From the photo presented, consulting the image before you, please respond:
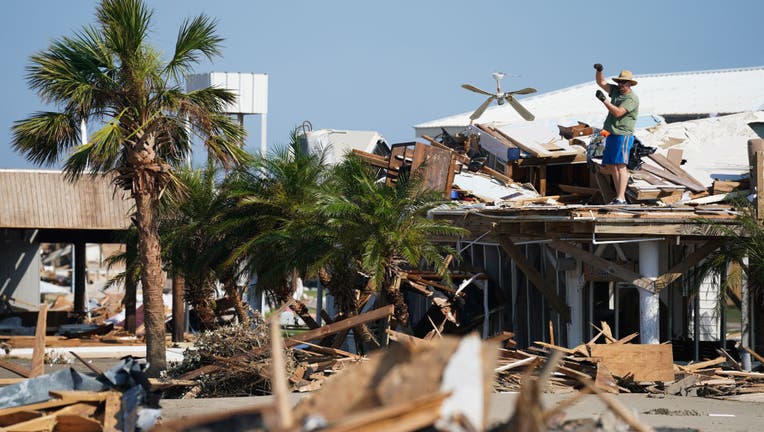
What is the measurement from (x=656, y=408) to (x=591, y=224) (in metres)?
3.85

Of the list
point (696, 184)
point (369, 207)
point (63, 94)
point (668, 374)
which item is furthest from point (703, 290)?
point (63, 94)

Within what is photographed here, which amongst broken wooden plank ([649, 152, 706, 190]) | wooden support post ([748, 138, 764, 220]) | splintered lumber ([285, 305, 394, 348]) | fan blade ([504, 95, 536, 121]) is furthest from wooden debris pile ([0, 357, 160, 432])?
fan blade ([504, 95, 536, 121])

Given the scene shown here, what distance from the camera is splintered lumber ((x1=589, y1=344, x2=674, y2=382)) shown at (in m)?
15.4

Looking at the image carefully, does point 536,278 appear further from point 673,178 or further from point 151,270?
point 151,270

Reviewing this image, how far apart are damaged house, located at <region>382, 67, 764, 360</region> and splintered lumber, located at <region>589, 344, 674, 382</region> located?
1327 mm

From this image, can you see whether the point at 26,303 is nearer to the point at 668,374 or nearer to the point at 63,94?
the point at 63,94

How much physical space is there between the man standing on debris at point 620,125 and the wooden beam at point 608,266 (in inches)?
43.1

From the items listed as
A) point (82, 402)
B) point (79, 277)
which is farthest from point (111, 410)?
point (79, 277)

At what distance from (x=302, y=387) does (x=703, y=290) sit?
9681 millimetres

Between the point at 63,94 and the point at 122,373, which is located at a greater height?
the point at 63,94

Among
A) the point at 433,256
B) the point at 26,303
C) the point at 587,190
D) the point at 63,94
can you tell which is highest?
the point at 63,94

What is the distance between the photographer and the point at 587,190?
67.4 feet

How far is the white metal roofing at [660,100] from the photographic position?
3084 cm

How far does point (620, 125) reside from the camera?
58.2ft
